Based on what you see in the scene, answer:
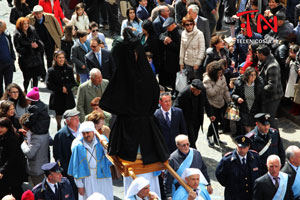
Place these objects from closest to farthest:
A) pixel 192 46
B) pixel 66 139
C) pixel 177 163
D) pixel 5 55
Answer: pixel 177 163 → pixel 66 139 → pixel 192 46 → pixel 5 55

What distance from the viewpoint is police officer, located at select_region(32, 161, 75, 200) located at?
9.21 meters

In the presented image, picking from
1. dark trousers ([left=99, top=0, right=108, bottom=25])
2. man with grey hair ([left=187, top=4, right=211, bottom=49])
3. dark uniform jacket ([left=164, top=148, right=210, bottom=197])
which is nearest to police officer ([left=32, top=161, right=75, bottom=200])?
dark uniform jacket ([left=164, top=148, right=210, bottom=197])

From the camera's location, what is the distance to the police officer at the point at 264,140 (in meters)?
10.4

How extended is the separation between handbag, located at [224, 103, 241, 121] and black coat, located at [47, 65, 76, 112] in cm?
329

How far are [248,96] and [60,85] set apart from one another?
3908mm

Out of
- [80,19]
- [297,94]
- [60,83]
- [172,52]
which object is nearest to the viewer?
[60,83]

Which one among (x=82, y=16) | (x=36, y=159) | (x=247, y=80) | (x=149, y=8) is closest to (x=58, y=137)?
(x=36, y=159)

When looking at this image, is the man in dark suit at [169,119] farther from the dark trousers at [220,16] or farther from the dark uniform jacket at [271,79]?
the dark trousers at [220,16]

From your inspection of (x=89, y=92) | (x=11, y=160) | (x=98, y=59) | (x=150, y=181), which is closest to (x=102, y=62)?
(x=98, y=59)

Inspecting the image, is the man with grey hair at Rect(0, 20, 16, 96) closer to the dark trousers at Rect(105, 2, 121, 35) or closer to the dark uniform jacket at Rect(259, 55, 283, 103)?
the dark trousers at Rect(105, 2, 121, 35)

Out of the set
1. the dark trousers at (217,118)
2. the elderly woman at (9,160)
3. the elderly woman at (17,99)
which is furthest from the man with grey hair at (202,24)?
the elderly woman at (9,160)

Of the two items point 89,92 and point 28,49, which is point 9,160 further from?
point 28,49

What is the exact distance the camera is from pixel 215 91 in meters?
12.9

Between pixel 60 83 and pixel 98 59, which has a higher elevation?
pixel 98 59
